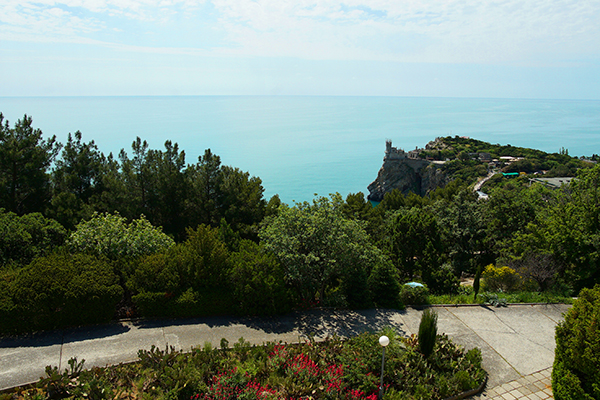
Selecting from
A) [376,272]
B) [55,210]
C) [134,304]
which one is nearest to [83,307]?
[134,304]

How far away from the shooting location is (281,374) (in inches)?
304

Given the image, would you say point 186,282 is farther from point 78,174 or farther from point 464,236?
point 464,236

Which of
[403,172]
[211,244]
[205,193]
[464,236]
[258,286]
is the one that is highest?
[211,244]

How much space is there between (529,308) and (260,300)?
8.53 meters

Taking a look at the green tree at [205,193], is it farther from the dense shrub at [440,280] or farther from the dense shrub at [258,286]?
the dense shrub at [440,280]

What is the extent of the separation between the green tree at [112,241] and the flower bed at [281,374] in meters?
4.20

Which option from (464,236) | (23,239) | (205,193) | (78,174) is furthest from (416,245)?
(78,174)

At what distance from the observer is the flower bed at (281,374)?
6816 mm

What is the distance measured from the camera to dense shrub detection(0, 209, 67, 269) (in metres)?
11.6

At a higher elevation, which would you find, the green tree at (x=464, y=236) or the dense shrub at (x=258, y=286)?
the dense shrub at (x=258, y=286)

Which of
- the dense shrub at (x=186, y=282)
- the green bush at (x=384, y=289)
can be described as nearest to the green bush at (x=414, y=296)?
the green bush at (x=384, y=289)

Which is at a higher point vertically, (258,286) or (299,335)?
(258,286)

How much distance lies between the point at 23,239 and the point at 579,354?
49.1 feet

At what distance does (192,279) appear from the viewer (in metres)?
10.3
